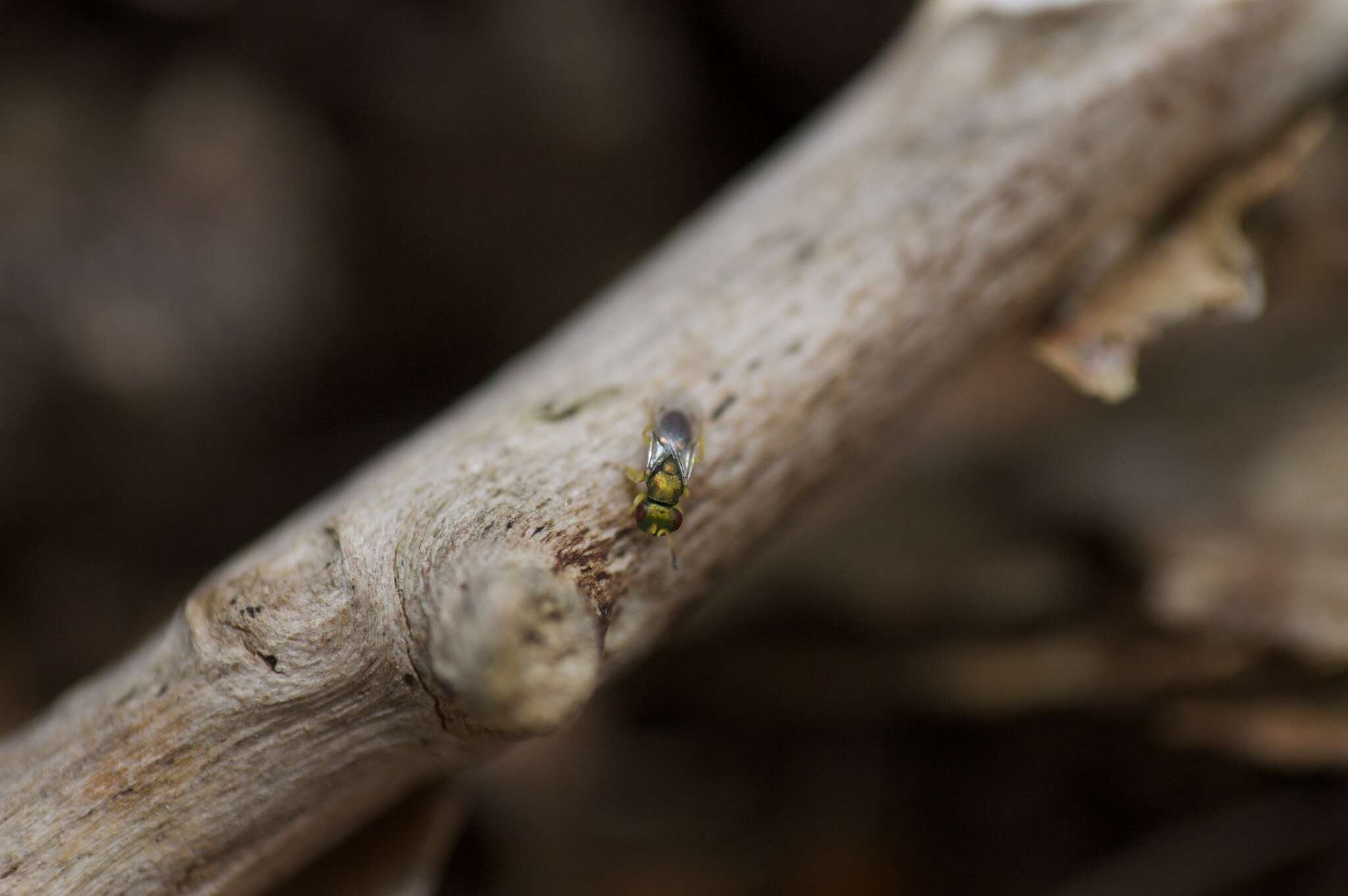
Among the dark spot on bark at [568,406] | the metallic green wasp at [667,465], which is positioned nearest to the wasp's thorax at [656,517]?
the metallic green wasp at [667,465]

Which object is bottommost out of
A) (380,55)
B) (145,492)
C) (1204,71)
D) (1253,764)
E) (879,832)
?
(1253,764)

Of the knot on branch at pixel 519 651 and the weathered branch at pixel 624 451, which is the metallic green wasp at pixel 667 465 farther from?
the knot on branch at pixel 519 651

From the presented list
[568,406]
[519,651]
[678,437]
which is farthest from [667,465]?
[519,651]

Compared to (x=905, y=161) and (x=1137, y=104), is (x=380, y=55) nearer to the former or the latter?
(x=905, y=161)

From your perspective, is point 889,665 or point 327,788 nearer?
point 327,788

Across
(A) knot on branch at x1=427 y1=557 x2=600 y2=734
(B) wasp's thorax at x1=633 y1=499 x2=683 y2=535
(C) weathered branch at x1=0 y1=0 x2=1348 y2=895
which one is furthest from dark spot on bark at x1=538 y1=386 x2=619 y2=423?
(A) knot on branch at x1=427 y1=557 x2=600 y2=734

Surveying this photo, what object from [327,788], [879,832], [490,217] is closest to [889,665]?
[879,832]
